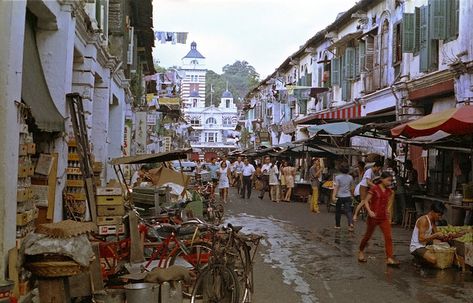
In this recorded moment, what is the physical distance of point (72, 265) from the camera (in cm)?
616

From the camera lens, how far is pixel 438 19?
17.7 metres

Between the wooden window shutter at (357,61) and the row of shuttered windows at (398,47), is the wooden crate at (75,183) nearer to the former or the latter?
the row of shuttered windows at (398,47)

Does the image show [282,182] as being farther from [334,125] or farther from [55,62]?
[55,62]

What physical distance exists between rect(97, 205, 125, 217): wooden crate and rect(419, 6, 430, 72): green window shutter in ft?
40.2

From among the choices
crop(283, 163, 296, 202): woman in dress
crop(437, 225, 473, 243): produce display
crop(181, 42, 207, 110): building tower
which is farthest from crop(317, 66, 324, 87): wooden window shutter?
crop(181, 42, 207, 110): building tower

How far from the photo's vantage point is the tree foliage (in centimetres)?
13988

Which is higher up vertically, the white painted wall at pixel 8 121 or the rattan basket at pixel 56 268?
the white painted wall at pixel 8 121

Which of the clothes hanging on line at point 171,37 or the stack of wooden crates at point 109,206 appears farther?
the clothes hanging on line at point 171,37

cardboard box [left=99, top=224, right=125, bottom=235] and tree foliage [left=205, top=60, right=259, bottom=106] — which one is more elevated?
tree foliage [left=205, top=60, right=259, bottom=106]

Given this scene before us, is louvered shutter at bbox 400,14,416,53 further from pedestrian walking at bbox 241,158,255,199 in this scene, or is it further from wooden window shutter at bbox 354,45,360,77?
pedestrian walking at bbox 241,158,255,199

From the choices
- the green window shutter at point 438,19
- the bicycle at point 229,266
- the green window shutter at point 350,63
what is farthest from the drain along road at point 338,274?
the green window shutter at point 350,63

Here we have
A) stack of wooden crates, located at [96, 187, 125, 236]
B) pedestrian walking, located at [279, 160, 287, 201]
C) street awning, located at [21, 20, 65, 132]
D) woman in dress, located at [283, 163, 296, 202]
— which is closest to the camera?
street awning, located at [21, 20, 65, 132]

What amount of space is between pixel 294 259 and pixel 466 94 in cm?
827

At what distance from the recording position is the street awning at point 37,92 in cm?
881
